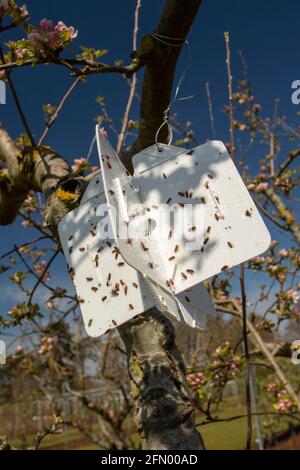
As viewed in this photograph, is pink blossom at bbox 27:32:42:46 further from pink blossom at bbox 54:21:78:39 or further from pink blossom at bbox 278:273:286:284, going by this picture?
pink blossom at bbox 278:273:286:284

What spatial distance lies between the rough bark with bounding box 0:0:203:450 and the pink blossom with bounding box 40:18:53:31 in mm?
231

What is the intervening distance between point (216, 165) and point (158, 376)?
577mm

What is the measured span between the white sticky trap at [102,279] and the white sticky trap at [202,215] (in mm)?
66

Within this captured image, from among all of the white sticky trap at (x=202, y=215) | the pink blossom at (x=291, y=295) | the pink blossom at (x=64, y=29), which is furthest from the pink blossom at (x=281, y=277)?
the white sticky trap at (x=202, y=215)

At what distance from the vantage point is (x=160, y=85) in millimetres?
1088

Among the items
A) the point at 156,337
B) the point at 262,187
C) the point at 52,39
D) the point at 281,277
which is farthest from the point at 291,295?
the point at 52,39

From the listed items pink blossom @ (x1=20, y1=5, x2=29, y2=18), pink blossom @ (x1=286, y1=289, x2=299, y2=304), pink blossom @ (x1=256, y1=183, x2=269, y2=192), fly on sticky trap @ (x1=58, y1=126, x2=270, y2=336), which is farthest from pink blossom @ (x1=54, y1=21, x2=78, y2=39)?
pink blossom @ (x1=256, y1=183, x2=269, y2=192)

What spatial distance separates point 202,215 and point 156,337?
20.0 inches

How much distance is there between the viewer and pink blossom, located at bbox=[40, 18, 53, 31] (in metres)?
1.01

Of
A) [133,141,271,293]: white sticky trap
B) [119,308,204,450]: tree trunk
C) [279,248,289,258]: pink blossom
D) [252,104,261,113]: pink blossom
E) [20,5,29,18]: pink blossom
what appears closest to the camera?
[133,141,271,293]: white sticky trap

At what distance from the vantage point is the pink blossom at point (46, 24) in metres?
1.01

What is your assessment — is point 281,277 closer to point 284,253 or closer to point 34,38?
point 284,253

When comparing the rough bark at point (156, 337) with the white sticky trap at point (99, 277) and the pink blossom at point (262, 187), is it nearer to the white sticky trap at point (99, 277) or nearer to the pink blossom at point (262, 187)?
the white sticky trap at point (99, 277)

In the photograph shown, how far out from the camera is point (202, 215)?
63 centimetres
